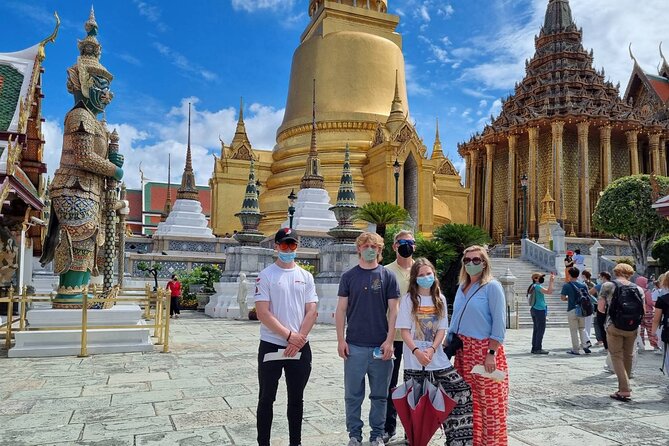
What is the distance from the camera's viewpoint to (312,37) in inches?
1232

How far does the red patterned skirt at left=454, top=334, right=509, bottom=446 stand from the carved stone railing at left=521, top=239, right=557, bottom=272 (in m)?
20.2

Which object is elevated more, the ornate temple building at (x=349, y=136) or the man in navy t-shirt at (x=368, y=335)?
the ornate temple building at (x=349, y=136)

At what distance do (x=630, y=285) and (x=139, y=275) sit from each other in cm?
1643

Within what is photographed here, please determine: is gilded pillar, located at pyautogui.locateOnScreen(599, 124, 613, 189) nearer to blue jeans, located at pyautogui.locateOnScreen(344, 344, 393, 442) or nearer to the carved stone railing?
the carved stone railing

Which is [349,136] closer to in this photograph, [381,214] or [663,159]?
[381,214]

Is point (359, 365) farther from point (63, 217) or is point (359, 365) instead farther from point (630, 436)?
point (63, 217)

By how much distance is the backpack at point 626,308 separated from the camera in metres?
5.91

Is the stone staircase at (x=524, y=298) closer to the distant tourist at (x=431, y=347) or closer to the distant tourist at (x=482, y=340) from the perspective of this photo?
the distant tourist at (x=482, y=340)

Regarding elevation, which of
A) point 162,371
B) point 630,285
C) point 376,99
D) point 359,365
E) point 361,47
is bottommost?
point 162,371

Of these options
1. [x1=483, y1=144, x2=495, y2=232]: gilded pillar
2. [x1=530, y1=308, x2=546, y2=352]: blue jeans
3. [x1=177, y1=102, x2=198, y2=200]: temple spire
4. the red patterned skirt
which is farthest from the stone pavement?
[x1=483, y1=144, x2=495, y2=232]: gilded pillar

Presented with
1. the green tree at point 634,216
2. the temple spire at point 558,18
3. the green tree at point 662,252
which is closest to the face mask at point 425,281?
the green tree at point 662,252

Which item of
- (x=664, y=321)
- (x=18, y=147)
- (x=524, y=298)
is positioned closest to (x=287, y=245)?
(x=664, y=321)

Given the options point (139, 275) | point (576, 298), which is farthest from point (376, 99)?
point (576, 298)

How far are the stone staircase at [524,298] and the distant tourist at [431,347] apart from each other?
433 inches
